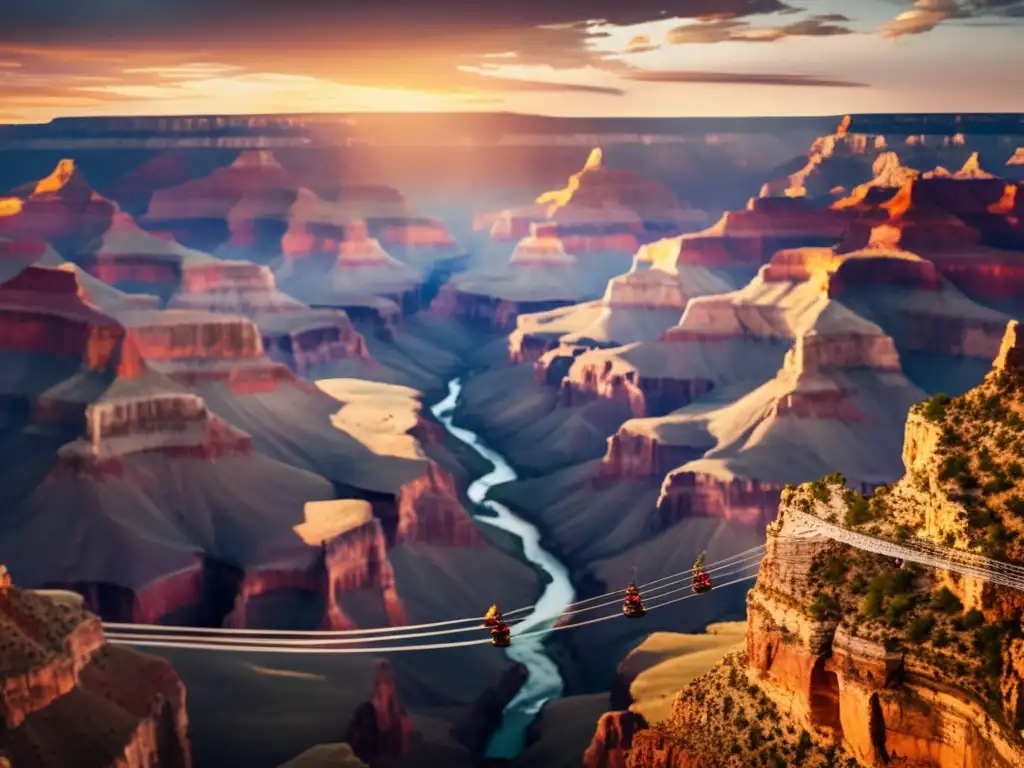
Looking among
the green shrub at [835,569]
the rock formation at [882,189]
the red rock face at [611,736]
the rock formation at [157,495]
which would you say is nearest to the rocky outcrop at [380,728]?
the red rock face at [611,736]

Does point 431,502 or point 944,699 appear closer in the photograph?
point 944,699

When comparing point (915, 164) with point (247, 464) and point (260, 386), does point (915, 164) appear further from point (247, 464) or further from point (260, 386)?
point (247, 464)

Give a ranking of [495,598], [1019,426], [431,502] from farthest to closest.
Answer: [431,502], [495,598], [1019,426]

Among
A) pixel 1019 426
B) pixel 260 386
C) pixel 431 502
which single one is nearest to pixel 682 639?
pixel 431 502

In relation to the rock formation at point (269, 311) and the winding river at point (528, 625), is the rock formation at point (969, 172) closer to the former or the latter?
the winding river at point (528, 625)

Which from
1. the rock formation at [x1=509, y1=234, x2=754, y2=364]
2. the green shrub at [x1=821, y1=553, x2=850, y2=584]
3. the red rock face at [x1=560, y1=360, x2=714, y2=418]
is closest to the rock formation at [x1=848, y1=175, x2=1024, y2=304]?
the rock formation at [x1=509, y1=234, x2=754, y2=364]

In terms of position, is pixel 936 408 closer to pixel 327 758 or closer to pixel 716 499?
pixel 327 758

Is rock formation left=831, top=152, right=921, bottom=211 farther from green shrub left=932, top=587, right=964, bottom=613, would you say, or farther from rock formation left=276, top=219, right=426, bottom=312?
green shrub left=932, top=587, right=964, bottom=613
